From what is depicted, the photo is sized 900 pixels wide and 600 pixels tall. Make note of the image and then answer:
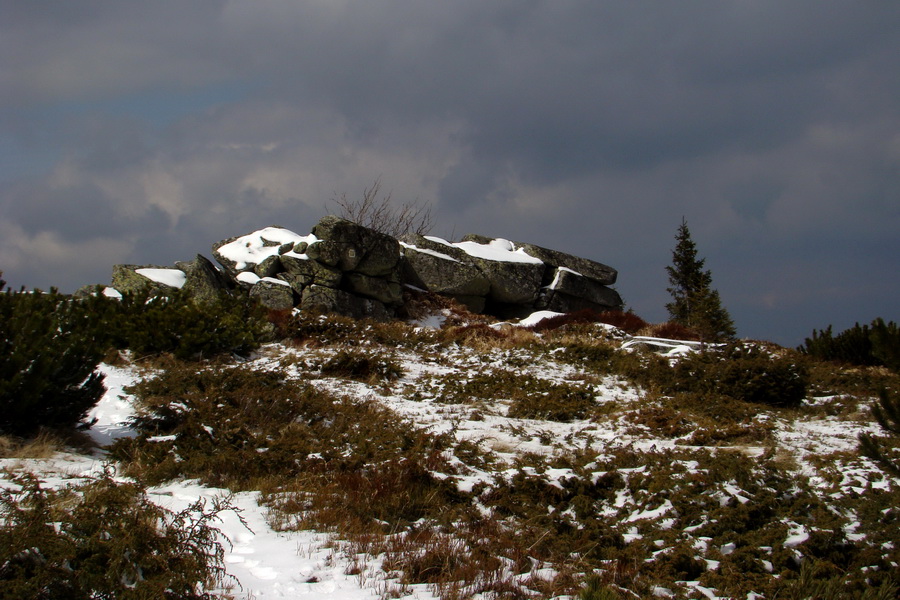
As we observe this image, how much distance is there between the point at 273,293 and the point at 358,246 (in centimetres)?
341

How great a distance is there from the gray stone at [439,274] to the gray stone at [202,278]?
7.18m

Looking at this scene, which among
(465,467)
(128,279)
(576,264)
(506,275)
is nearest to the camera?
A: (465,467)

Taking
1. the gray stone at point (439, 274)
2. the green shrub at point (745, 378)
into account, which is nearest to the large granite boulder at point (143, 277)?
the gray stone at point (439, 274)

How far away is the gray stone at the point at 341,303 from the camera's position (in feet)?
67.3

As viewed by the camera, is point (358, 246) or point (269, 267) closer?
point (269, 267)

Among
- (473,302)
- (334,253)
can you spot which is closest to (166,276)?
(334,253)

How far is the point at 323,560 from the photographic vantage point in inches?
165

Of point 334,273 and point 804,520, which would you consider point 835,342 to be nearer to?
point 804,520

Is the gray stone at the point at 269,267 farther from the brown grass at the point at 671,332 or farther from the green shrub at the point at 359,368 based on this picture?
the brown grass at the point at 671,332

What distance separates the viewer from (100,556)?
3.04m

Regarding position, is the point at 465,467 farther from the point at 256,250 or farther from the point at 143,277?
the point at 256,250

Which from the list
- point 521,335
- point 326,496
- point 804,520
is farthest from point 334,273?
point 804,520

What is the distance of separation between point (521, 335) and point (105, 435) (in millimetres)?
11611

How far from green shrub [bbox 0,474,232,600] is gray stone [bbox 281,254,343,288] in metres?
18.0
